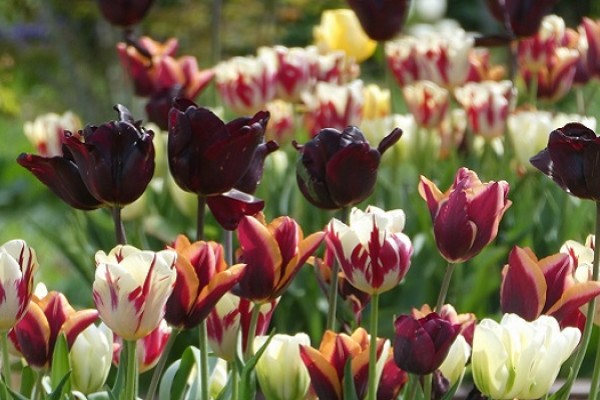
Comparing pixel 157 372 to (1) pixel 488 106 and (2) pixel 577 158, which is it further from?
(1) pixel 488 106

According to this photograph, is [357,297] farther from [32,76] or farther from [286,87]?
[32,76]

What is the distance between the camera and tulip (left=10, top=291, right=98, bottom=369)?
1.22m

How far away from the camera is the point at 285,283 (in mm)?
1216

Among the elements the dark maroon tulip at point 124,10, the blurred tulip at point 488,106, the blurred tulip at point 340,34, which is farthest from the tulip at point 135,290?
the blurred tulip at point 340,34

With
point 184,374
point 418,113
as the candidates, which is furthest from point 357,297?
point 418,113

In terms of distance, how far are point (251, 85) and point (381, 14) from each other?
17.7 inches

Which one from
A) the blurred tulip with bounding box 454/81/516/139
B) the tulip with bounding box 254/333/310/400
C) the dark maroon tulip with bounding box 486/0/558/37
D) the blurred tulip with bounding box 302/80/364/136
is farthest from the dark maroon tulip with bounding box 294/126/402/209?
the blurred tulip with bounding box 454/81/516/139

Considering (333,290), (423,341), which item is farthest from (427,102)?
(423,341)

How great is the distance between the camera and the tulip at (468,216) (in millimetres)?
1185

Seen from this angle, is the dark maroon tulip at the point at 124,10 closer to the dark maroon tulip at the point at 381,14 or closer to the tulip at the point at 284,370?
the dark maroon tulip at the point at 381,14

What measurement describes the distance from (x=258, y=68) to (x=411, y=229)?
49cm

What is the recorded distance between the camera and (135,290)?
1.07m

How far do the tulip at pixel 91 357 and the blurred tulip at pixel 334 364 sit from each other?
0.22 m

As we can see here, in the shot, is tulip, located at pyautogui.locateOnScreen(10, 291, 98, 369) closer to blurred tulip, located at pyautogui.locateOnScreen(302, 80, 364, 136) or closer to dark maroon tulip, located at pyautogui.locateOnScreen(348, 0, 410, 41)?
dark maroon tulip, located at pyautogui.locateOnScreen(348, 0, 410, 41)
